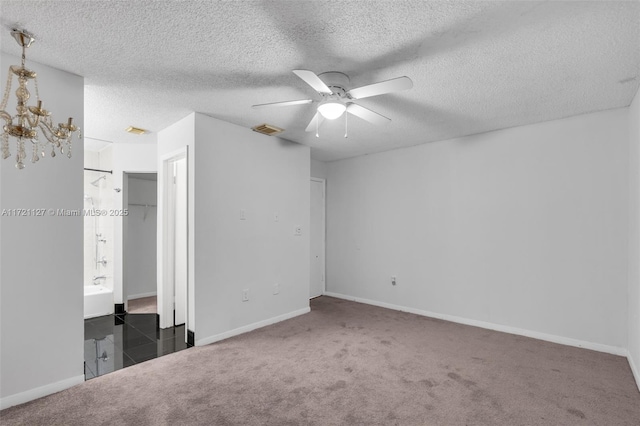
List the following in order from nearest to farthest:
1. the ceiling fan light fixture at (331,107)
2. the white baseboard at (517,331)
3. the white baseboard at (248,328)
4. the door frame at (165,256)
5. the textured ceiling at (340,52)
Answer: the textured ceiling at (340,52), the ceiling fan light fixture at (331,107), the white baseboard at (517,331), the white baseboard at (248,328), the door frame at (165,256)

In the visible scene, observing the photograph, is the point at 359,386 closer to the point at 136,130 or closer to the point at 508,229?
the point at 508,229

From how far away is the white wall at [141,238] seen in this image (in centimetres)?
572

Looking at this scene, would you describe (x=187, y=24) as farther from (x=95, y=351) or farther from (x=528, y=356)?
(x=528, y=356)

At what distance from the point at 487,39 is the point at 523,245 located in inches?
103

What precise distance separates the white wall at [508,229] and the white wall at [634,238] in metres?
0.17

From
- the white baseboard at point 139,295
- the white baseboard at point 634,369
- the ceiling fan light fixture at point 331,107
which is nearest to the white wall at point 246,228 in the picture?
the ceiling fan light fixture at point 331,107

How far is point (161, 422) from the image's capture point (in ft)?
6.85

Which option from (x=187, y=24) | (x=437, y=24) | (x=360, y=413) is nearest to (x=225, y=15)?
(x=187, y=24)

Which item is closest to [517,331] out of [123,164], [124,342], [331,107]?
[331,107]

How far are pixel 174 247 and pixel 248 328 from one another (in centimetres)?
141

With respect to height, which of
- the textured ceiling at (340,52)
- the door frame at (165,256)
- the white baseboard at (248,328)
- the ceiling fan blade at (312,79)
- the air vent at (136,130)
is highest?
the textured ceiling at (340,52)

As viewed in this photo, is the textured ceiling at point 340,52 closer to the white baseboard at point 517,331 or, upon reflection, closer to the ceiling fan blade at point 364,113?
the ceiling fan blade at point 364,113

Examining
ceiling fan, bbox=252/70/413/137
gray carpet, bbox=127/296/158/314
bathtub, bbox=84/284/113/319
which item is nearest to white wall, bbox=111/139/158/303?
bathtub, bbox=84/284/113/319

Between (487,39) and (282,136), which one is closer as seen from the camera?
(487,39)
